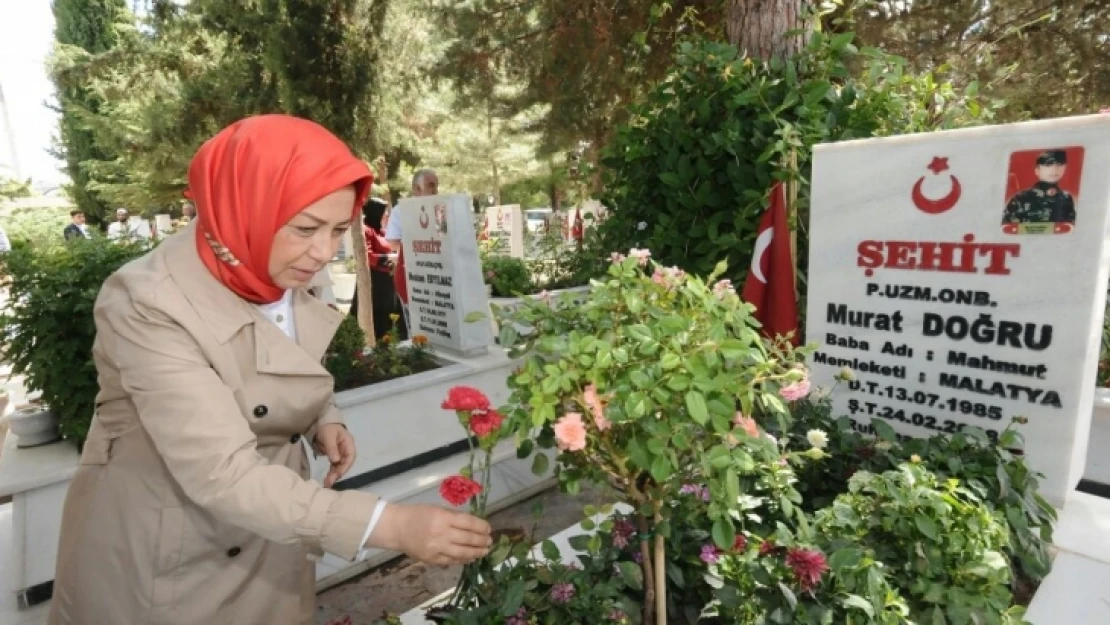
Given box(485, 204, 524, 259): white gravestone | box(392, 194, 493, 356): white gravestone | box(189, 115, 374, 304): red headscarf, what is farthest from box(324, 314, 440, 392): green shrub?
box(485, 204, 524, 259): white gravestone

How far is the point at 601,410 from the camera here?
106cm

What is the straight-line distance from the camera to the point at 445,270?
4.35 m

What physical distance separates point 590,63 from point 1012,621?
471cm

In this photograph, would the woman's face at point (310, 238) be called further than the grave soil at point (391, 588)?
No

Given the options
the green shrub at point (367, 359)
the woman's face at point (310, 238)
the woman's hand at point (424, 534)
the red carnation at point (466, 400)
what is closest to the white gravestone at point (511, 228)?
the green shrub at point (367, 359)

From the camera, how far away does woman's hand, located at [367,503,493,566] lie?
40.4 inches

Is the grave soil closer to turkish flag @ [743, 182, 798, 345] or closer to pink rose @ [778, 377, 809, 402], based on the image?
turkish flag @ [743, 182, 798, 345]

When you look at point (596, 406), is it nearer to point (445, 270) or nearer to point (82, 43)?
point (445, 270)

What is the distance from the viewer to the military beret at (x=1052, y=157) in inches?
68.7

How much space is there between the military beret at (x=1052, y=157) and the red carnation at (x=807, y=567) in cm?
133

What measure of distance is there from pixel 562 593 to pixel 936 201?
1.67 meters

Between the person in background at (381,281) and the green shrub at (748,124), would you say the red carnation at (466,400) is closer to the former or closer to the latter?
the green shrub at (748,124)

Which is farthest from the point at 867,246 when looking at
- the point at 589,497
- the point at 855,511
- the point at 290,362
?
the point at 589,497

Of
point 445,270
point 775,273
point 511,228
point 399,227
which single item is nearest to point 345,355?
point 445,270
